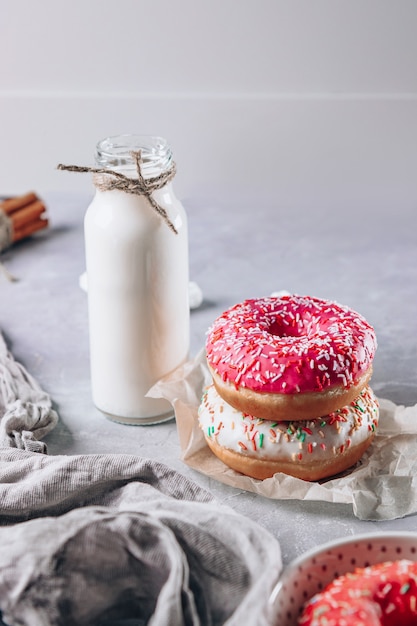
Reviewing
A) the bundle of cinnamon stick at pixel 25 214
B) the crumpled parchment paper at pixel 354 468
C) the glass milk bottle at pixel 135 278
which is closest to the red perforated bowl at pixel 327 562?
the crumpled parchment paper at pixel 354 468

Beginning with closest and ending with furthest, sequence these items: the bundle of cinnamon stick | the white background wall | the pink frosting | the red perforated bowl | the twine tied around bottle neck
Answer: the red perforated bowl < the pink frosting < the twine tied around bottle neck < the bundle of cinnamon stick < the white background wall

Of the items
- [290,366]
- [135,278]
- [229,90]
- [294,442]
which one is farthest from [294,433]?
[229,90]

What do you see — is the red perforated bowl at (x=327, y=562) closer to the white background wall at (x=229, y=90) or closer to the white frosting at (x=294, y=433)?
the white frosting at (x=294, y=433)

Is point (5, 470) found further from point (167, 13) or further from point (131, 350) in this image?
point (167, 13)

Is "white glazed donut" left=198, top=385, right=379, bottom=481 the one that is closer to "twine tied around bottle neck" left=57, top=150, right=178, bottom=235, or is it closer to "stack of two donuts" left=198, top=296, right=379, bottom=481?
"stack of two donuts" left=198, top=296, right=379, bottom=481

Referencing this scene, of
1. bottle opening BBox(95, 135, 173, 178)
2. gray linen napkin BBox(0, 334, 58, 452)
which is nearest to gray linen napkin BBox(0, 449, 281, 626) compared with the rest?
gray linen napkin BBox(0, 334, 58, 452)

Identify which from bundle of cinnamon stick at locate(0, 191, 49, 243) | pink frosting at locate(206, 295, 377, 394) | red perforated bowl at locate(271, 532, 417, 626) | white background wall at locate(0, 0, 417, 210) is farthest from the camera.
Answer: white background wall at locate(0, 0, 417, 210)
